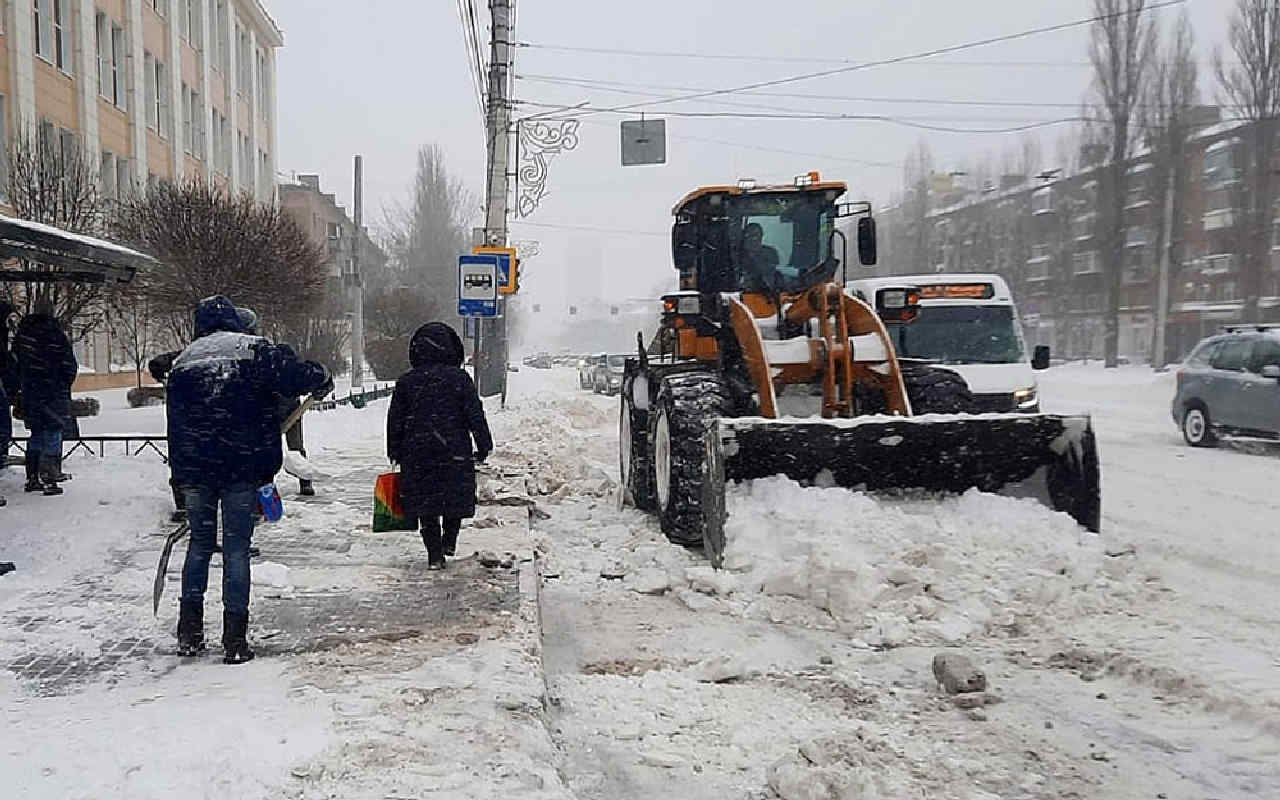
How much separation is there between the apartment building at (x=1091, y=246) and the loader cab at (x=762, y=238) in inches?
1363

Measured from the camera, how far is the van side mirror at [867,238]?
963 cm

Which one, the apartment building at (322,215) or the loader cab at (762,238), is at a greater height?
the apartment building at (322,215)

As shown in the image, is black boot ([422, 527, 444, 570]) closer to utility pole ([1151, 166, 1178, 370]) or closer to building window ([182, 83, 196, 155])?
building window ([182, 83, 196, 155])

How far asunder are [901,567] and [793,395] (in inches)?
95.6

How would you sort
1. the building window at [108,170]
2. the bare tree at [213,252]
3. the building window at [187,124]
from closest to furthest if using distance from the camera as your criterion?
the bare tree at [213,252]
the building window at [108,170]
the building window at [187,124]

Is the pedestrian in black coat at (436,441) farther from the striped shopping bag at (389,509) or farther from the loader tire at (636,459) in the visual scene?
the loader tire at (636,459)

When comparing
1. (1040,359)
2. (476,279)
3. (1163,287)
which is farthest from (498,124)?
(1163,287)

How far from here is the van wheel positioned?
52.2ft

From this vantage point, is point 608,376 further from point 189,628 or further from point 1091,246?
point 189,628

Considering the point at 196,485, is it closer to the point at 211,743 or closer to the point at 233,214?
the point at 211,743

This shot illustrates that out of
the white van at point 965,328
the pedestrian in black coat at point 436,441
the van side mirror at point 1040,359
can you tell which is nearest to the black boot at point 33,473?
the pedestrian in black coat at point 436,441

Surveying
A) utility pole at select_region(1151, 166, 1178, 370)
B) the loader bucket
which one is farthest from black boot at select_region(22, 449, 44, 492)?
utility pole at select_region(1151, 166, 1178, 370)

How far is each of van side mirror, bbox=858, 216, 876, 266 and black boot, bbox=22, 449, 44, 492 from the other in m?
7.39

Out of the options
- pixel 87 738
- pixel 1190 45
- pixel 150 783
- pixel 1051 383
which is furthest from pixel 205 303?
pixel 1190 45
